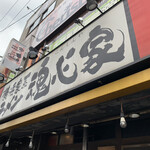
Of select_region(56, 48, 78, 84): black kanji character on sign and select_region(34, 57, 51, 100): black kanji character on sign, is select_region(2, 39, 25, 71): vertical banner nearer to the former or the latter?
select_region(34, 57, 51, 100): black kanji character on sign

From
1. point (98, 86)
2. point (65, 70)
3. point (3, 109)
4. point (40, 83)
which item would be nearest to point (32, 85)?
point (40, 83)

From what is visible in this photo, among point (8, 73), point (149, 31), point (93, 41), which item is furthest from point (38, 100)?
point (8, 73)

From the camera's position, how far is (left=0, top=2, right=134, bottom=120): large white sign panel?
3.58 m

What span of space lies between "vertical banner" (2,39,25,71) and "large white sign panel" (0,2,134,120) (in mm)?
4439

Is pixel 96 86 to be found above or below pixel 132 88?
above

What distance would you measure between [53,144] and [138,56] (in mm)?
6133

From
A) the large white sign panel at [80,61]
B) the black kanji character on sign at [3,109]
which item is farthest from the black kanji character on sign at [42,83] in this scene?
the black kanji character on sign at [3,109]

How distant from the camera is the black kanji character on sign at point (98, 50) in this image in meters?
3.52

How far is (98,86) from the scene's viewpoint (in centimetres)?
385

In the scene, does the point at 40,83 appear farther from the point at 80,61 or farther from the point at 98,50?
the point at 98,50

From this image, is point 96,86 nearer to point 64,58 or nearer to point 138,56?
point 138,56

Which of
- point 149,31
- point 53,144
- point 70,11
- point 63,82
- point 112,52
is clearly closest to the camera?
point 149,31

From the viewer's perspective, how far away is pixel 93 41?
173 inches

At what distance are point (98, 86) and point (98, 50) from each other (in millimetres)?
1006
